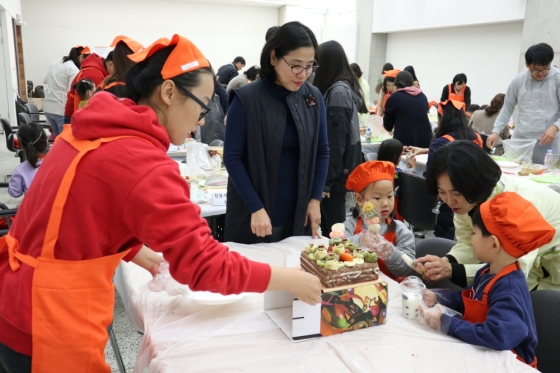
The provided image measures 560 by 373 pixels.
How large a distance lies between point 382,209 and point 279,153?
0.56 metres

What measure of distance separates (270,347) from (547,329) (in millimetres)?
905

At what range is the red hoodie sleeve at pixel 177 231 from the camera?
92 cm

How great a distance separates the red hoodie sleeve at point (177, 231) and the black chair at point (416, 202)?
2.47 meters

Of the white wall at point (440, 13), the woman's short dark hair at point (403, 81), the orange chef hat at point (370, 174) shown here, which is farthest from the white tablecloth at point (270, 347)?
the white wall at point (440, 13)

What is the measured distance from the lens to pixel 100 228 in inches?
38.3

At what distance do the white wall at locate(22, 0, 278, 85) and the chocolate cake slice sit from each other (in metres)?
12.2

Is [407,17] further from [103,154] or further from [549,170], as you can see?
[103,154]

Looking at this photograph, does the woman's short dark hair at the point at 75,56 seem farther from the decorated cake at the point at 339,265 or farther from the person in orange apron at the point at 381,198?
the decorated cake at the point at 339,265

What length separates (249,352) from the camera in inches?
47.6

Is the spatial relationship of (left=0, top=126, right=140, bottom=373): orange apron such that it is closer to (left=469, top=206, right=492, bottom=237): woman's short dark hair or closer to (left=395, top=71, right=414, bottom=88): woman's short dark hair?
(left=469, top=206, right=492, bottom=237): woman's short dark hair

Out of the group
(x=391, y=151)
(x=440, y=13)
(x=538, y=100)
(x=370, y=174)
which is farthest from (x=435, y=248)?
(x=440, y=13)

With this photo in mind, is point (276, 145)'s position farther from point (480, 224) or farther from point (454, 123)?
point (454, 123)

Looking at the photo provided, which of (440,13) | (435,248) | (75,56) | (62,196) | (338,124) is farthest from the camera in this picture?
(440,13)

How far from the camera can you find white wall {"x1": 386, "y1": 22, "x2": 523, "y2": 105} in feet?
26.5
